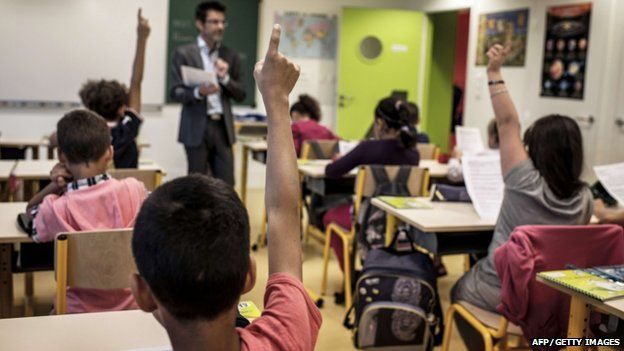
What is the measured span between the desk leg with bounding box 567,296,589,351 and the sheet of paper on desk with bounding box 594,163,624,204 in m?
0.61

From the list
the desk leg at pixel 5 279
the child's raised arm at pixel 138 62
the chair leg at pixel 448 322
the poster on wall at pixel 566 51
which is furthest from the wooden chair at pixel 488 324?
the poster on wall at pixel 566 51

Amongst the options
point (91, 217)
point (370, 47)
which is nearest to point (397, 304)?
point (91, 217)

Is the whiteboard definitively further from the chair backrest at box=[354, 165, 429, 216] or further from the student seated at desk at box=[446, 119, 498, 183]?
the chair backrest at box=[354, 165, 429, 216]

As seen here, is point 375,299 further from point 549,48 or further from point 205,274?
point 549,48

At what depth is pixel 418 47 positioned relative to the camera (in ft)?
25.8

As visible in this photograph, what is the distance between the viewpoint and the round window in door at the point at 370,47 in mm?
7652

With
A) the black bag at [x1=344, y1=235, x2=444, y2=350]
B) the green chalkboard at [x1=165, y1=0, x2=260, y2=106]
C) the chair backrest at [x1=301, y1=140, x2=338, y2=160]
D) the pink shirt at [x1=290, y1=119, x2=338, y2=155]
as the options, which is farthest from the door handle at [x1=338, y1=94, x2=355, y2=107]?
the black bag at [x1=344, y1=235, x2=444, y2=350]

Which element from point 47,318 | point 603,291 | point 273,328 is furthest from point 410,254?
point 273,328

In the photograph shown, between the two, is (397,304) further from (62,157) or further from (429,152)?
(429,152)

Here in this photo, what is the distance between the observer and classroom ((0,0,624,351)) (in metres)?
1.07

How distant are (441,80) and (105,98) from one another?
5.91m

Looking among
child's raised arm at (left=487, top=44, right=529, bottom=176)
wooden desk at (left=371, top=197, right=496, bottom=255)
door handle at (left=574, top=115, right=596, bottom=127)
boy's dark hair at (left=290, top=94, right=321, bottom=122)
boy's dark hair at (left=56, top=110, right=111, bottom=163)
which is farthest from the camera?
door handle at (left=574, top=115, right=596, bottom=127)

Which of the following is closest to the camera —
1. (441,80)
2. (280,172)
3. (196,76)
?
(280,172)

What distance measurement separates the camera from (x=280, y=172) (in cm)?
114
